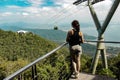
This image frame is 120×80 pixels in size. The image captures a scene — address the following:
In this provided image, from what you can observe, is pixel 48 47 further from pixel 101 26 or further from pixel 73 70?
pixel 73 70

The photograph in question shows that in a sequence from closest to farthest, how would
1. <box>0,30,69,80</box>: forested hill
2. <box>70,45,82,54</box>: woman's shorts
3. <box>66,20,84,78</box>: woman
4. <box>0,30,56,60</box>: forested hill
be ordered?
<box>66,20,84,78</box>: woman, <box>70,45,82,54</box>: woman's shorts, <box>0,30,69,80</box>: forested hill, <box>0,30,56,60</box>: forested hill

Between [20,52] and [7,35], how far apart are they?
2138 centimetres

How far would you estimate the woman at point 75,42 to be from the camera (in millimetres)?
7738

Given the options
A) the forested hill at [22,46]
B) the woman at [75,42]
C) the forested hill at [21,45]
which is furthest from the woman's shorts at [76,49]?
the forested hill at [21,45]

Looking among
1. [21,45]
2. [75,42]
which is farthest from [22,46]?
[75,42]

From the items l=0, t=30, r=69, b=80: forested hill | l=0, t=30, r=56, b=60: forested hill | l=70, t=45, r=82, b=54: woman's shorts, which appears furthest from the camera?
l=0, t=30, r=56, b=60: forested hill

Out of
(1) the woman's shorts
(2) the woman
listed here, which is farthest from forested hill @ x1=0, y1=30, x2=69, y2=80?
(1) the woman's shorts

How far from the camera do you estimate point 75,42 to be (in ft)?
26.0

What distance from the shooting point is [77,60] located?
26.6 feet

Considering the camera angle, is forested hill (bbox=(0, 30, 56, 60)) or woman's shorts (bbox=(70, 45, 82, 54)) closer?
woman's shorts (bbox=(70, 45, 82, 54))

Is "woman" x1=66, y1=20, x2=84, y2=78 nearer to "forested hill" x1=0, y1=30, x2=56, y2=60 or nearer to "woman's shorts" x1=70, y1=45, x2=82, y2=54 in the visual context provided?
"woman's shorts" x1=70, y1=45, x2=82, y2=54

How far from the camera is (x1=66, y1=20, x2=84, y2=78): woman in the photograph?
305 inches

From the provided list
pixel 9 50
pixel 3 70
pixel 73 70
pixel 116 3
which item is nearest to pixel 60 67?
pixel 73 70

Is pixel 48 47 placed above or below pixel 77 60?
below
